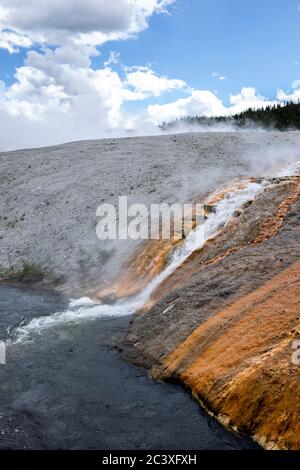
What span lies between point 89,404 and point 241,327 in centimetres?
336

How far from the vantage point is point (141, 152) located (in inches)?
1167

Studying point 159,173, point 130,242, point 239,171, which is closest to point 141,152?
point 159,173

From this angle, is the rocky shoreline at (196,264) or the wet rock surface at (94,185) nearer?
the rocky shoreline at (196,264)

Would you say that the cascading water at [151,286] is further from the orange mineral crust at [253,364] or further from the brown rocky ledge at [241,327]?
the orange mineral crust at [253,364]

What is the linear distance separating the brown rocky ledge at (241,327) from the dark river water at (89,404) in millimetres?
434

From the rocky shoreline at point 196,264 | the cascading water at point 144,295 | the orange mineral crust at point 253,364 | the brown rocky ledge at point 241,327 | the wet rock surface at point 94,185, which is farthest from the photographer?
the wet rock surface at point 94,185

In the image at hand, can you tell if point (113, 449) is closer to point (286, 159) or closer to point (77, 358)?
point (77, 358)

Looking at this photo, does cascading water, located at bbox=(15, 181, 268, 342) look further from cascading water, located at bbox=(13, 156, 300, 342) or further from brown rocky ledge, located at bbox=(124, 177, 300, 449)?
brown rocky ledge, located at bbox=(124, 177, 300, 449)

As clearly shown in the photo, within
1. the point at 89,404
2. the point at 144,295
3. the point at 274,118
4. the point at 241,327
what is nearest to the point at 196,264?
the point at 144,295

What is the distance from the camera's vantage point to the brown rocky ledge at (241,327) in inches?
317

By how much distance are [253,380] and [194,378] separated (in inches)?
60.8

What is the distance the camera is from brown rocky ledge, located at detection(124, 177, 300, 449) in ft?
26.5

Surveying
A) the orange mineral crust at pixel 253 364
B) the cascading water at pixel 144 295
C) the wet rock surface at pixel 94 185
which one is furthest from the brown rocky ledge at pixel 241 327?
the wet rock surface at pixel 94 185
